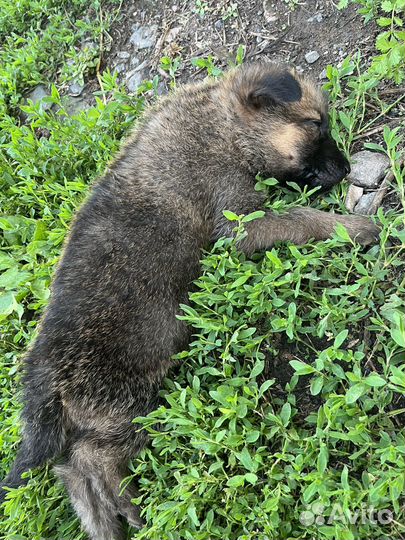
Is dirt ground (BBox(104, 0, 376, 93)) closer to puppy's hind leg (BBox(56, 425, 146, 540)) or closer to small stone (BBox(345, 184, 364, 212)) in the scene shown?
small stone (BBox(345, 184, 364, 212))

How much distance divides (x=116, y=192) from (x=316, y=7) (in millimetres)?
2103

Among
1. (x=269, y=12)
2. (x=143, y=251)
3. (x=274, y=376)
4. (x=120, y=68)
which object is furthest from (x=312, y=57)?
(x=274, y=376)

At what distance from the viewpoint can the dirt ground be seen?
407cm

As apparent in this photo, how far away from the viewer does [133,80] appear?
4758 millimetres

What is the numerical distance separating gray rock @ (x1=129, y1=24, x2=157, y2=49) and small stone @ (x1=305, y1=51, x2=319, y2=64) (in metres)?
1.43

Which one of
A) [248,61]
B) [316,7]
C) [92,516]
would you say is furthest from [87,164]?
[92,516]

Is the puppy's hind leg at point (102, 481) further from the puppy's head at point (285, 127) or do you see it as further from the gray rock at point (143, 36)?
the gray rock at point (143, 36)

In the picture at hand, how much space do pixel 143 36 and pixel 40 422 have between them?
3370mm

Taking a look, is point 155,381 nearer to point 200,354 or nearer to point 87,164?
point 200,354

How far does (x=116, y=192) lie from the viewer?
11.9ft

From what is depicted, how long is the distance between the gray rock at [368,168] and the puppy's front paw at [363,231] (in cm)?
33

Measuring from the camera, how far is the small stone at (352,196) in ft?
11.9

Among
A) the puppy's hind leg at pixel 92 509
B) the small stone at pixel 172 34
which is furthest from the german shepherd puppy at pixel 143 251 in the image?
the small stone at pixel 172 34

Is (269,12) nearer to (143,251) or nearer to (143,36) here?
(143,36)
